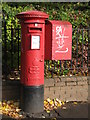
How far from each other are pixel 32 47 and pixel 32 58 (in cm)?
20

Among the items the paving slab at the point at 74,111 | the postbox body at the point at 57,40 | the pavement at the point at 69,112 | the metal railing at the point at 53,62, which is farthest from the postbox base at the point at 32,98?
the metal railing at the point at 53,62

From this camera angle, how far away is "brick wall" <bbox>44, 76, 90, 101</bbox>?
251 inches

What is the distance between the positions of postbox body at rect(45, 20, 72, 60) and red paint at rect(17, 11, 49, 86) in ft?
0.60

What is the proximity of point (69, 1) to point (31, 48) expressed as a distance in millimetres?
5523

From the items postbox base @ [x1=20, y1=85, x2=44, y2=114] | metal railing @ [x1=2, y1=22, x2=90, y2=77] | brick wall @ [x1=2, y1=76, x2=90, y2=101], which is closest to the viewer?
postbox base @ [x1=20, y1=85, x2=44, y2=114]

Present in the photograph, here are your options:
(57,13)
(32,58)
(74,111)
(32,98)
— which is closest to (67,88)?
(74,111)

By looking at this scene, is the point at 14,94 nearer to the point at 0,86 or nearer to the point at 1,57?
the point at 0,86

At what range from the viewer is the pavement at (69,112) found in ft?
18.4

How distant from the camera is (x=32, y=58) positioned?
5.50m

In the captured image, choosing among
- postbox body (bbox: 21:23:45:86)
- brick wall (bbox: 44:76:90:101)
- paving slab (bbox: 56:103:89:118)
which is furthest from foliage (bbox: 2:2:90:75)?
postbox body (bbox: 21:23:45:86)

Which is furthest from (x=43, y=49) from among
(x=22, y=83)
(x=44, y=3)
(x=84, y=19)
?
(x=44, y=3)

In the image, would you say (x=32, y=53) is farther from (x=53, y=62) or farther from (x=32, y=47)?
(x=53, y=62)

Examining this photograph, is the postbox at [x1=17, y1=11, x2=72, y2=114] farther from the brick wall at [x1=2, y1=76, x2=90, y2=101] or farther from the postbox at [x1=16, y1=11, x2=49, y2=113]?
the brick wall at [x1=2, y1=76, x2=90, y2=101]

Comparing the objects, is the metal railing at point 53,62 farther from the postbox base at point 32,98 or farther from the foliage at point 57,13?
the postbox base at point 32,98
